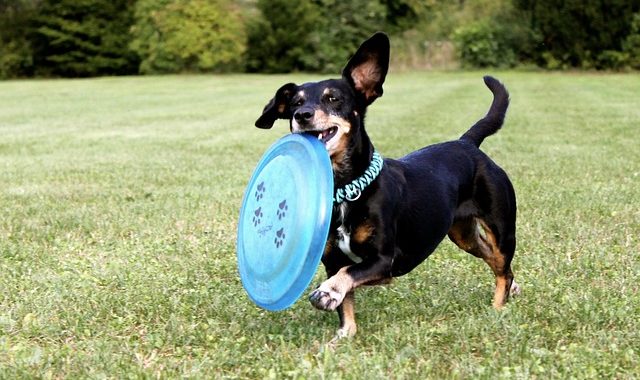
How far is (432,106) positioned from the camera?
68.7 ft

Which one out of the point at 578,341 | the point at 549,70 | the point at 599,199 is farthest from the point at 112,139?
the point at 549,70

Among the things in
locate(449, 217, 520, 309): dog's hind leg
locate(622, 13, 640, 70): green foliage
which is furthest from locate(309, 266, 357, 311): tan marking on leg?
locate(622, 13, 640, 70): green foliage

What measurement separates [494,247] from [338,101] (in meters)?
1.36

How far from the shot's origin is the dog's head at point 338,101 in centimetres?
391

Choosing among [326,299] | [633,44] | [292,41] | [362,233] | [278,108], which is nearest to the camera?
[326,299]

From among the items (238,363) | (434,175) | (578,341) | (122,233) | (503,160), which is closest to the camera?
(238,363)

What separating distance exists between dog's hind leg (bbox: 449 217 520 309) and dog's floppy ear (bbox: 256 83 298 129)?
4.07ft

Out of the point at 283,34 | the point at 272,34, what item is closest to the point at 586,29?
the point at 283,34

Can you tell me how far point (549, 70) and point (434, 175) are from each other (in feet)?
125

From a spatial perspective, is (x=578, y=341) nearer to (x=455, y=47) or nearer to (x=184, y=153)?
(x=184, y=153)

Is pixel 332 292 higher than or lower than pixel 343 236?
lower

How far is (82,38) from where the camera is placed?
1953 inches

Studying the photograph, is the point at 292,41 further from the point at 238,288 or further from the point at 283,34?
the point at 238,288

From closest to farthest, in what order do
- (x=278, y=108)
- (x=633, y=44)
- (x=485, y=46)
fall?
1. (x=278, y=108)
2. (x=633, y=44)
3. (x=485, y=46)
